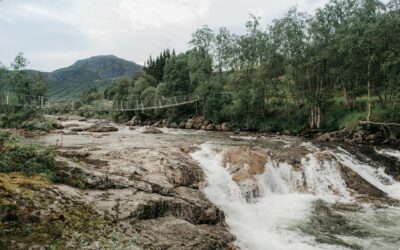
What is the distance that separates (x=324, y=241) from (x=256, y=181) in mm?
6134

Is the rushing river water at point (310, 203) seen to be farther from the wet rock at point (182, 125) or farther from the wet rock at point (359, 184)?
the wet rock at point (182, 125)

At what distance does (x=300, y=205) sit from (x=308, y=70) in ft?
95.0

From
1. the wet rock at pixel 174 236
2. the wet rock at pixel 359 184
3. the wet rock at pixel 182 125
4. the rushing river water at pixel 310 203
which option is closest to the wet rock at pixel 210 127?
the wet rock at pixel 182 125

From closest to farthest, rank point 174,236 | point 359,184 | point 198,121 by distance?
point 174,236 < point 359,184 < point 198,121

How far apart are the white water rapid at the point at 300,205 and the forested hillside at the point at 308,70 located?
15.6 m

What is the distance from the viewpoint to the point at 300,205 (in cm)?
1630

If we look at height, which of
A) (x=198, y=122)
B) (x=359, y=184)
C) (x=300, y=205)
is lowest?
(x=300, y=205)

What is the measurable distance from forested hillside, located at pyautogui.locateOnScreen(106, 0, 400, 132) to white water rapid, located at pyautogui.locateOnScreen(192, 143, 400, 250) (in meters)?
15.6

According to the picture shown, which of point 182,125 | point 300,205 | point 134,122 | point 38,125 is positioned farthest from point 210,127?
point 300,205

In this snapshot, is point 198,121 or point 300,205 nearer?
point 300,205

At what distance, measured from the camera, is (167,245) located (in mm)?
7855

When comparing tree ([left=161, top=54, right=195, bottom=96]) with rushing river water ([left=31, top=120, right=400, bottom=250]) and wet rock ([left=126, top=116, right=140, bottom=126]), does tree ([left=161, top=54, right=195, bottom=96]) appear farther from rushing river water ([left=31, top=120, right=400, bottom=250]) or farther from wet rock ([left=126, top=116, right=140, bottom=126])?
rushing river water ([left=31, top=120, right=400, bottom=250])

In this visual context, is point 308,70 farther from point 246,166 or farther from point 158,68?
point 158,68

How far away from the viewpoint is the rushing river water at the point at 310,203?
39.1 ft
